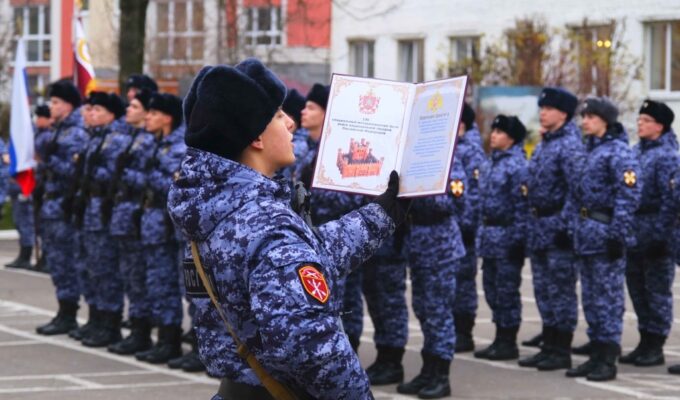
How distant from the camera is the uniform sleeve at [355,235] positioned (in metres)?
4.43

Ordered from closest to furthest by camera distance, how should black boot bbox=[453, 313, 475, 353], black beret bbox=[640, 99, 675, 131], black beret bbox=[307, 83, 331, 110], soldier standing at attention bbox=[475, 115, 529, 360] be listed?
black beret bbox=[307, 83, 331, 110]
black beret bbox=[640, 99, 675, 131]
soldier standing at attention bbox=[475, 115, 529, 360]
black boot bbox=[453, 313, 475, 353]

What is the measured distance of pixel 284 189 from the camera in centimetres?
411

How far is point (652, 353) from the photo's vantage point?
1130 cm

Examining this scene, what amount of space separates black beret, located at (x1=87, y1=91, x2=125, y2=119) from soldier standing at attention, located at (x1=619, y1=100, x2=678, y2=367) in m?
4.32

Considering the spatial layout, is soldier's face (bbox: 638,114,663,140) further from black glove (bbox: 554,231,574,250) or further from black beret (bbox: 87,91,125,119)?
black beret (bbox: 87,91,125,119)

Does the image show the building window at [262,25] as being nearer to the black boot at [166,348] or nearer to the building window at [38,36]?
the black boot at [166,348]

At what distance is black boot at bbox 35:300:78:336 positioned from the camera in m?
13.0

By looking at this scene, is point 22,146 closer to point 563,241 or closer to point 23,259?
point 23,259

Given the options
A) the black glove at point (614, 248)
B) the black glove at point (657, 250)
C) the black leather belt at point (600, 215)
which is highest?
the black leather belt at point (600, 215)

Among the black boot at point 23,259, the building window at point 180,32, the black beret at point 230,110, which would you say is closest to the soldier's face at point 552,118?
the black beret at point 230,110

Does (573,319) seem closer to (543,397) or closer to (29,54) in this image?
(543,397)

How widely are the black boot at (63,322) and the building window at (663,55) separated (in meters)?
22.5

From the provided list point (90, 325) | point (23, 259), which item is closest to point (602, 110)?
point (90, 325)

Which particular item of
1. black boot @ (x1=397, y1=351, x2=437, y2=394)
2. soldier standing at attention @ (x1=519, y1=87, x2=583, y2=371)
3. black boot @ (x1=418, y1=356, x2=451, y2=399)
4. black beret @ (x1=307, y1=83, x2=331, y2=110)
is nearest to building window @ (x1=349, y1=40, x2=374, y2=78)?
soldier standing at attention @ (x1=519, y1=87, x2=583, y2=371)
